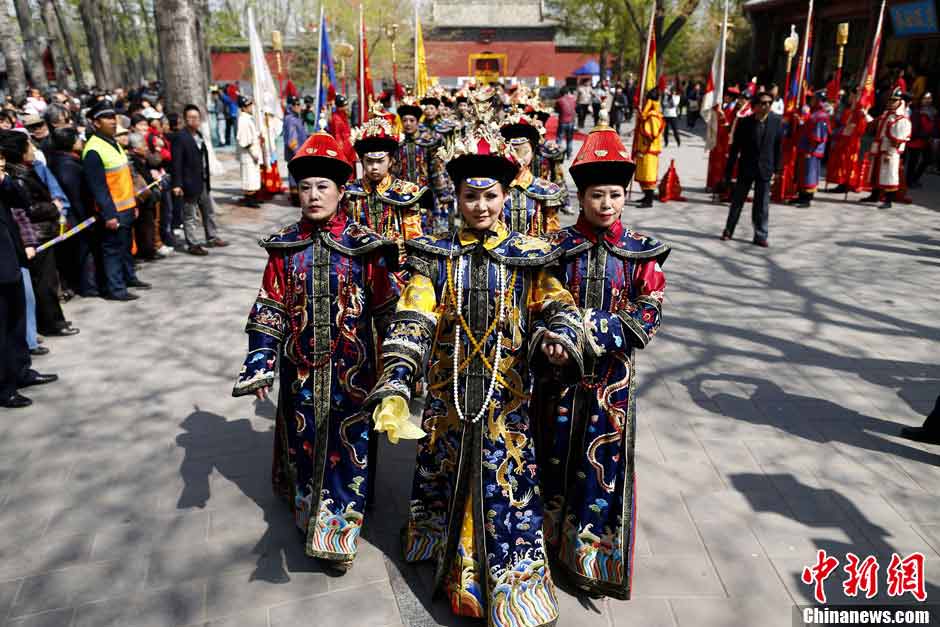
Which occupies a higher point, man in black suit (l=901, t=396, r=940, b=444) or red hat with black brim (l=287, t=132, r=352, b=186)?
red hat with black brim (l=287, t=132, r=352, b=186)

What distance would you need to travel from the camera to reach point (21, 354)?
574 centimetres

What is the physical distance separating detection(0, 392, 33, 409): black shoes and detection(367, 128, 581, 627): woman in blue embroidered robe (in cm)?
396

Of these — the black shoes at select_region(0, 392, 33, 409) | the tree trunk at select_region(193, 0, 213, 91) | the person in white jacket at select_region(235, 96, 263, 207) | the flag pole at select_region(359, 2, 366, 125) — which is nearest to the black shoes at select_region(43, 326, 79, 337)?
the black shoes at select_region(0, 392, 33, 409)

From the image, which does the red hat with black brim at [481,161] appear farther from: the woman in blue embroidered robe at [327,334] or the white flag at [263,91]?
the white flag at [263,91]

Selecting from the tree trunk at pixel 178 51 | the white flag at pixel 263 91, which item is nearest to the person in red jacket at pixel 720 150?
the white flag at pixel 263 91

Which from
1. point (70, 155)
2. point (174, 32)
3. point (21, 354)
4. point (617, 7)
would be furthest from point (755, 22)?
point (21, 354)

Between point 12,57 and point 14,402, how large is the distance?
59.9ft

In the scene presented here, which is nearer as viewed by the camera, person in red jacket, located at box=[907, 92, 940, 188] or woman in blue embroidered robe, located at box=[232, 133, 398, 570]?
woman in blue embroidered robe, located at box=[232, 133, 398, 570]

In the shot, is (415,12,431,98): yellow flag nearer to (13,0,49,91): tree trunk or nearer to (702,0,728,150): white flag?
(702,0,728,150): white flag

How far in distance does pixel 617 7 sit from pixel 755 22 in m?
8.10

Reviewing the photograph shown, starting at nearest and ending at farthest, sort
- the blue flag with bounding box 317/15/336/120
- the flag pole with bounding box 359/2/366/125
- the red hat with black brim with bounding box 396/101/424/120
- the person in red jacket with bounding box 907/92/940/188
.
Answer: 1. the flag pole with bounding box 359/2/366/125
2. the blue flag with bounding box 317/15/336/120
3. the red hat with black brim with bounding box 396/101/424/120
4. the person in red jacket with bounding box 907/92/940/188

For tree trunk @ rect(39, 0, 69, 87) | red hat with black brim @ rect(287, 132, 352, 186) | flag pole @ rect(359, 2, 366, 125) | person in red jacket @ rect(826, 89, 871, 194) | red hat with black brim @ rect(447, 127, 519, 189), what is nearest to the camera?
red hat with black brim @ rect(447, 127, 519, 189)

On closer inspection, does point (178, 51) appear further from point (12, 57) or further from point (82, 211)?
point (12, 57)

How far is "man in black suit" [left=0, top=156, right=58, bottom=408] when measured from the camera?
5273 millimetres
